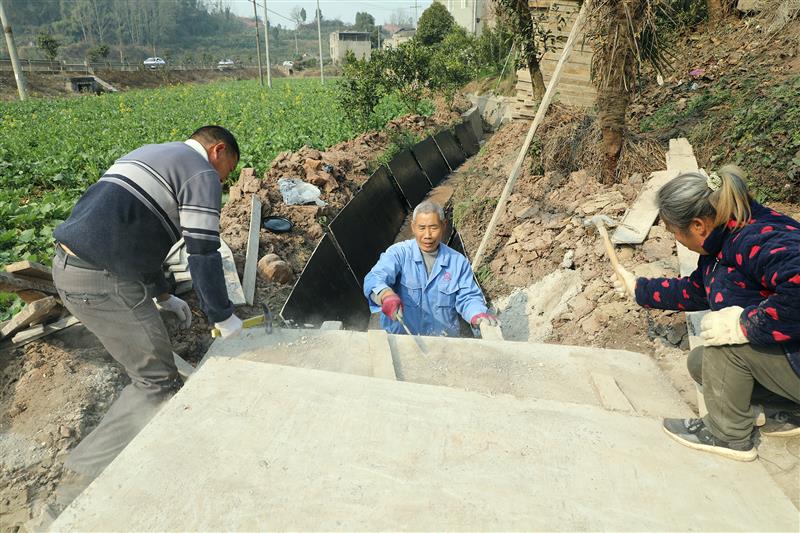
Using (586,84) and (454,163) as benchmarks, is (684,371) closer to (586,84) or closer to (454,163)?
(586,84)

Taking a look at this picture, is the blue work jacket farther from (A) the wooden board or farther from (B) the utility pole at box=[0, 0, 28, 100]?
(B) the utility pole at box=[0, 0, 28, 100]

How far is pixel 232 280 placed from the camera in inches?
175

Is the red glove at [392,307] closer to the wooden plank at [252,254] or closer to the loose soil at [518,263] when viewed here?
the loose soil at [518,263]

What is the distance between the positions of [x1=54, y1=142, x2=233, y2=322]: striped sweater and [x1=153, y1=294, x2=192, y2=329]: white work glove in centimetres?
96

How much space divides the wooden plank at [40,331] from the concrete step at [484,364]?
4.50ft

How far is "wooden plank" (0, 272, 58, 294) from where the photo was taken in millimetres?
3240

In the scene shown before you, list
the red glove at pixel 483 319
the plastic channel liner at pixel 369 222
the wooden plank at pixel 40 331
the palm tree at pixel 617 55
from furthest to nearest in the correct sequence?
the plastic channel liner at pixel 369 222 < the palm tree at pixel 617 55 < the red glove at pixel 483 319 < the wooden plank at pixel 40 331

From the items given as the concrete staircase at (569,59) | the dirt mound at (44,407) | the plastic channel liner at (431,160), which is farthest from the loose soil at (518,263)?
the plastic channel liner at (431,160)

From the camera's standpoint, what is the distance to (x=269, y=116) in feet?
51.9

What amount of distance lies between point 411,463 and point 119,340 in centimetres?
179

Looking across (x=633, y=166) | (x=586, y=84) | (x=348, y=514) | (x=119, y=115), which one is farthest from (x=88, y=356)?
(x=119, y=115)

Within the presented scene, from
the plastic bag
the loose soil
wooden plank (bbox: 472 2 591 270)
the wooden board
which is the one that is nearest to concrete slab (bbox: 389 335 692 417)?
the loose soil

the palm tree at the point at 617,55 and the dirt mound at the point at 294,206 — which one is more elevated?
the palm tree at the point at 617,55

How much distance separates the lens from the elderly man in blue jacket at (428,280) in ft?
12.1
